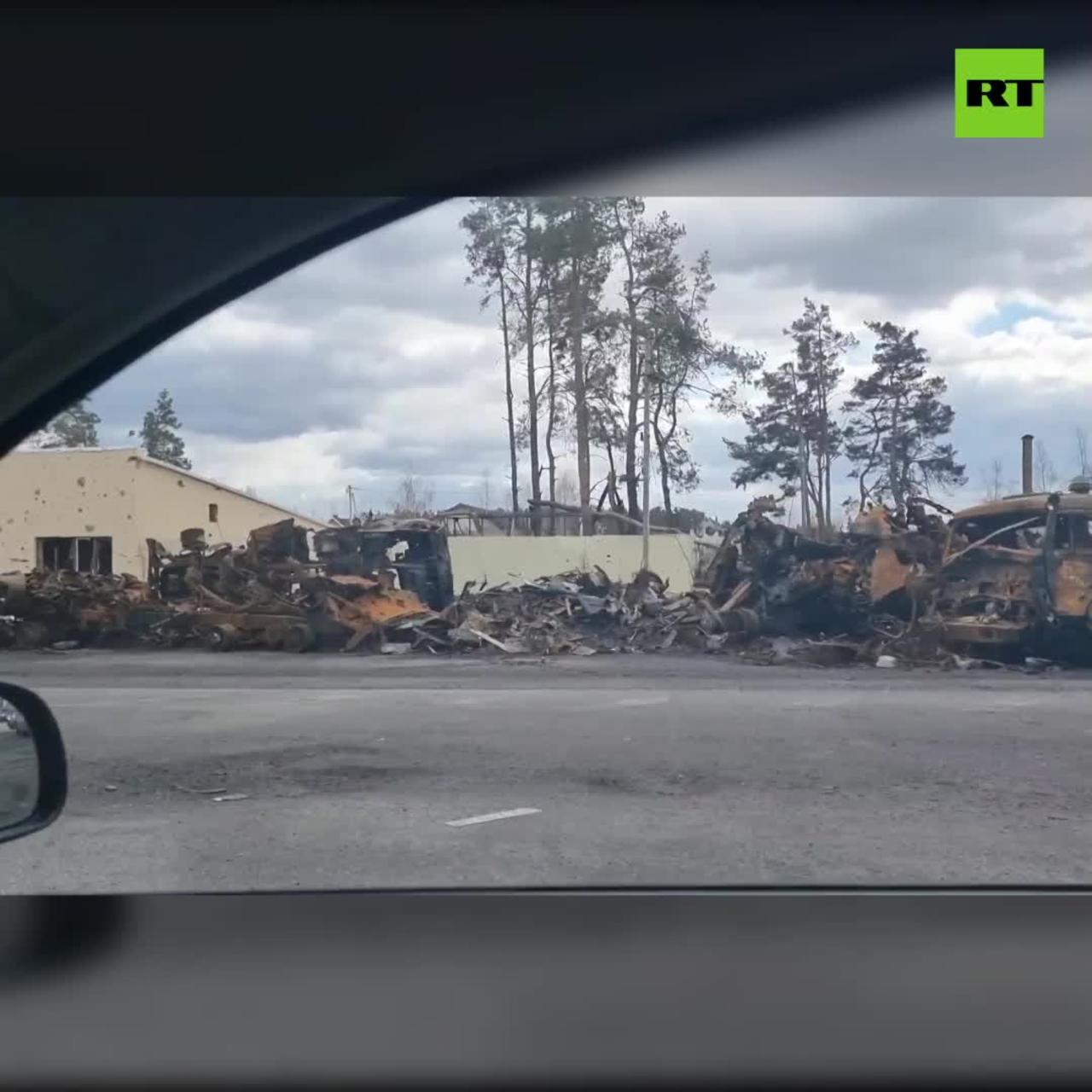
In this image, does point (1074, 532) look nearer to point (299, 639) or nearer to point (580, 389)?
point (580, 389)

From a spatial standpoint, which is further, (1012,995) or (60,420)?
(60,420)

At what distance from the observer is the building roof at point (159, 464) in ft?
10.8

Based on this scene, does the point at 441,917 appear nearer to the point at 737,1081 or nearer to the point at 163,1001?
the point at 163,1001

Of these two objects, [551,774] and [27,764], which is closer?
[27,764]

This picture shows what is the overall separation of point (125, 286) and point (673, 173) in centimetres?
166

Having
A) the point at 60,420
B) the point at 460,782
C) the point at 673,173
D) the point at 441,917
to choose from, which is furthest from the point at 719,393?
the point at 60,420

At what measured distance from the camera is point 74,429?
3.32 metres

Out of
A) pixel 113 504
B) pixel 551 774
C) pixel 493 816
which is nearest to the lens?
pixel 493 816

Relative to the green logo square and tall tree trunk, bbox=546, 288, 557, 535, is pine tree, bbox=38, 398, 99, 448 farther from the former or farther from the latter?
the green logo square

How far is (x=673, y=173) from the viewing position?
3.77 metres

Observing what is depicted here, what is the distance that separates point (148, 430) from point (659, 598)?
1.50 m

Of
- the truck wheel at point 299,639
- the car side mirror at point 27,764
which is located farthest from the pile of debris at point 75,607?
the car side mirror at point 27,764

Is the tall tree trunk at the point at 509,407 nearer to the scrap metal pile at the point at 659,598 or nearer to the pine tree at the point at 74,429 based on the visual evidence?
the scrap metal pile at the point at 659,598

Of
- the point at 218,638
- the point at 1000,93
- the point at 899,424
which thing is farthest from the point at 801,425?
the point at 218,638
